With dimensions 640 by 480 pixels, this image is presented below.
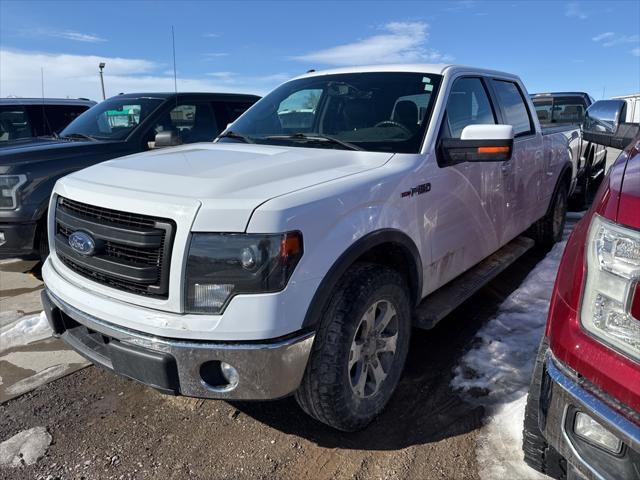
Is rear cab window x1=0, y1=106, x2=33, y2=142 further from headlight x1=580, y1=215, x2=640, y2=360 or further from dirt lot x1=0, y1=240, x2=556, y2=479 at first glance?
headlight x1=580, y1=215, x2=640, y2=360

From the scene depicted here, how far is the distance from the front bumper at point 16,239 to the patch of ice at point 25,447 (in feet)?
6.82

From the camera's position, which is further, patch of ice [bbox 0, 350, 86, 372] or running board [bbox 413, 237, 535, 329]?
patch of ice [bbox 0, 350, 86, 372]

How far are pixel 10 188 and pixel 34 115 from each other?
3719mm

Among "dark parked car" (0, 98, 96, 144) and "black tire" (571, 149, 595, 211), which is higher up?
"dark parked car" (0, 98, 96, 144)

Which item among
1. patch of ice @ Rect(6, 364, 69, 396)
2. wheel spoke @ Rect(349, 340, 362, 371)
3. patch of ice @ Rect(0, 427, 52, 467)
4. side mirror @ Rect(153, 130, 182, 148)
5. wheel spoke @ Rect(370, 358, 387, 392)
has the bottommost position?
patch of ice @ Rect(6, 364, 69, 396)

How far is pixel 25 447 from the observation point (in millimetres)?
2568

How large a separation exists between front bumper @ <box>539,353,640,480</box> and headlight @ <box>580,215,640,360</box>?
0.17m

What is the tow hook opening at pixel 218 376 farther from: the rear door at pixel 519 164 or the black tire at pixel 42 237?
the black tire at pixel 42 237

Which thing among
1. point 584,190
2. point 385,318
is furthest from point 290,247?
point 584,190

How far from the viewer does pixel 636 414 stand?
1405 millimetres

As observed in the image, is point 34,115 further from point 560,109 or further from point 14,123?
point 560,109

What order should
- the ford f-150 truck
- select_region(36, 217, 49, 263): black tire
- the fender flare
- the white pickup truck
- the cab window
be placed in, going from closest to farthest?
1. the white pickup truck
2. the fender flare
3. the cab window
4. select_region(36, 217, 49, 263): black tire
5. the ford f-150 truck

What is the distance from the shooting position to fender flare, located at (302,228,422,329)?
2137mm

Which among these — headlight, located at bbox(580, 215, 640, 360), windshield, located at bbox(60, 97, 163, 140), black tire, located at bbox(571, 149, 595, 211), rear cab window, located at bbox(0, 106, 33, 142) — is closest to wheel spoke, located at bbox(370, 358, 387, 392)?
headlight, located at bbox(580, 215, 640, 360)
